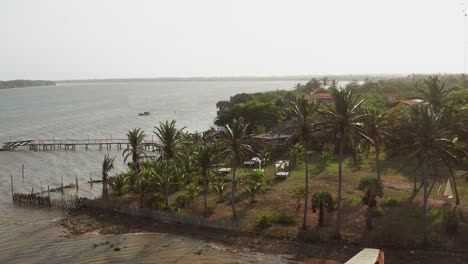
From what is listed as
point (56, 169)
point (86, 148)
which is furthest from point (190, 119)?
point (56, 169)

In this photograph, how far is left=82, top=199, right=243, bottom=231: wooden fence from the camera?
1369 inches

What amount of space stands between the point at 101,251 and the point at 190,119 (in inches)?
4738

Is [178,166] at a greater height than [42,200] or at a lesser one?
greater

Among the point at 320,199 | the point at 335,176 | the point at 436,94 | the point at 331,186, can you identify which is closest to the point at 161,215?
the point at 320,199

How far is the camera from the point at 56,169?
237ft

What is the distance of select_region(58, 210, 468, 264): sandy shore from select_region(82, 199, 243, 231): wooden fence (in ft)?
1.70

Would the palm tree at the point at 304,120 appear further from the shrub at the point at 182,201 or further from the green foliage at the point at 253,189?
the shrub at the point at 182,201

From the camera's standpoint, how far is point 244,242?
3241 centimetres

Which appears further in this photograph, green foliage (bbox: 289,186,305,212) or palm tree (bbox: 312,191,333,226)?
green foliage (bbox: 289,186,305,212)

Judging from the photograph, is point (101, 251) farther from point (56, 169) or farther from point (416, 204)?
point (56, 169)

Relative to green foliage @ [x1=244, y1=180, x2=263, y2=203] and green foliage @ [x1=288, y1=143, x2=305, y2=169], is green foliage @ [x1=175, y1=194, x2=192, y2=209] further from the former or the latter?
green foliage @ [x1=288, y1=143, x2=305, y2=169]

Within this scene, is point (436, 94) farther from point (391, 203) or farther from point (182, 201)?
point (182, 201)

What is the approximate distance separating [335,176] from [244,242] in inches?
788

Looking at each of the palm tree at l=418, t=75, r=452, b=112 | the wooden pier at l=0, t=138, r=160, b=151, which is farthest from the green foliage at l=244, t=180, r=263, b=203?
the wooden pier at l=0, t=138, r=160, b=151
